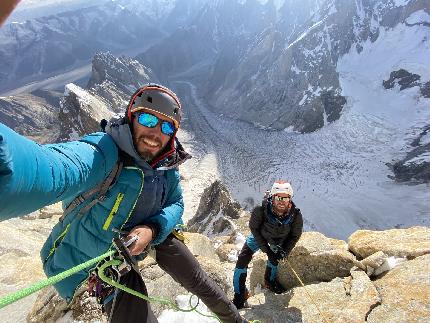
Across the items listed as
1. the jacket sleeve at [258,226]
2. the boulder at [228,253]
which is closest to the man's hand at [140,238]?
the jacket sleeve at [258,226]

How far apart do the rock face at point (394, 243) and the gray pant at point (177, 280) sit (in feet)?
12.9

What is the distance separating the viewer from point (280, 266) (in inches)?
307

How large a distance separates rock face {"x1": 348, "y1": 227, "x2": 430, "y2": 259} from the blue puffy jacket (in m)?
4.88

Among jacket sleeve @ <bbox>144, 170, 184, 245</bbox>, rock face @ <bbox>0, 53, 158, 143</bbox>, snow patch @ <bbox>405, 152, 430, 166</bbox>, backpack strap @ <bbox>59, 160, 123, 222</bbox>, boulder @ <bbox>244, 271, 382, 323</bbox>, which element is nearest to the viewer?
backpack strap @ <bbox>59, 160, 123, 222</bbox>

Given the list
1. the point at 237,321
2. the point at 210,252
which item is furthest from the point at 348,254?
the point at 210,252

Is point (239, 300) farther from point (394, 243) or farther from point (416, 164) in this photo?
point (416, 164)

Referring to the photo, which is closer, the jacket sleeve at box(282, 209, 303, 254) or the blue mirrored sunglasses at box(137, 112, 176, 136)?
the blue mirrored sunglasses at box(137, 112, 176, 136)

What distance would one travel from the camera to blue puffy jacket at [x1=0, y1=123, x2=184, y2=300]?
5.84 ft

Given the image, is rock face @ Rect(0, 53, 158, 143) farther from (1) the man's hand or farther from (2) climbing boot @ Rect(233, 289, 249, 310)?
(1) the man's hand

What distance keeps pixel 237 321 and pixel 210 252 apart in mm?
6710

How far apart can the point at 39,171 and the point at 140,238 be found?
158 centimetres

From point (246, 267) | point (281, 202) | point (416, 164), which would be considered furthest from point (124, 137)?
point (416, 164)

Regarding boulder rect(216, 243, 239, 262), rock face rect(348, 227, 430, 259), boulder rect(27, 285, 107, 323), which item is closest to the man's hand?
boulder rect(27, 285, 107, 323)

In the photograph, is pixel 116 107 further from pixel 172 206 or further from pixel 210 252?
pixel 172 206
